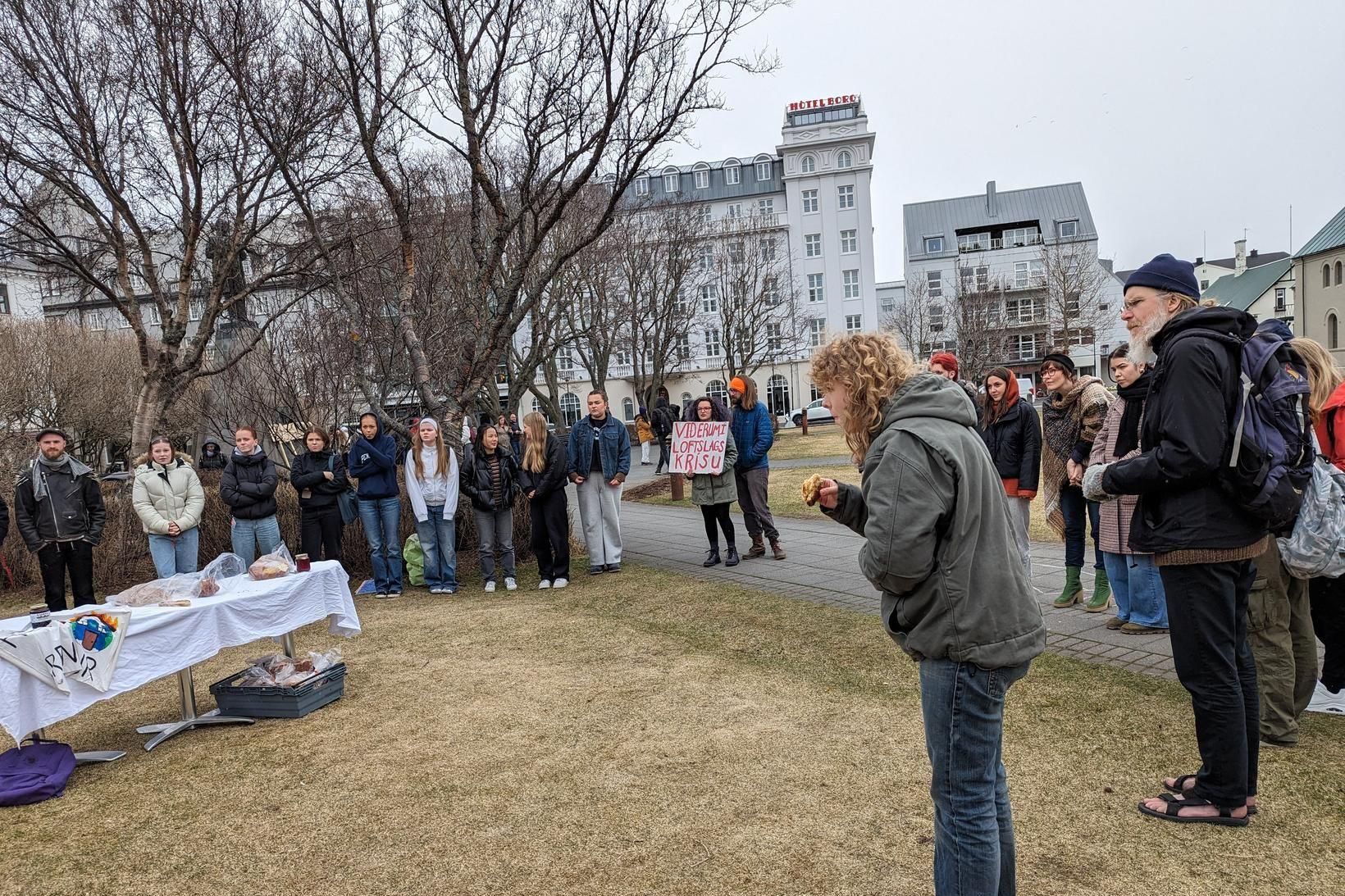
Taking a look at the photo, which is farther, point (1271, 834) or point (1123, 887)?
point (1271, 834)

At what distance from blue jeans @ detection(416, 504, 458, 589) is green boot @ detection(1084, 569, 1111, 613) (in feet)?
21.5

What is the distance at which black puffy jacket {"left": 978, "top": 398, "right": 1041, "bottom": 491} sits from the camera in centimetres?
684

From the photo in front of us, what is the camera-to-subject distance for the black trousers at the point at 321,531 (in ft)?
32.5

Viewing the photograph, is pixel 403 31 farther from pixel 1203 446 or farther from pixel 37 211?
pixel 1203 446

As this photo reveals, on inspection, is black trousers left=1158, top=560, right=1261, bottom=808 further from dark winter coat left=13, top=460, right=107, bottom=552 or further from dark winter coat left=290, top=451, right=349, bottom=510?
dark winter coat left=13, top=460, right=107, bottom=552

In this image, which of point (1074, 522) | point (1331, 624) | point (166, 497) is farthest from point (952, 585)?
point (166, 497)

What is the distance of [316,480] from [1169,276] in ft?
29.3

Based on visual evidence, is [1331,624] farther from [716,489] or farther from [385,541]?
[385,541]

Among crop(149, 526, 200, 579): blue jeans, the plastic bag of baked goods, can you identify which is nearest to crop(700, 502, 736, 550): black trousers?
the plastic bag of baked goods

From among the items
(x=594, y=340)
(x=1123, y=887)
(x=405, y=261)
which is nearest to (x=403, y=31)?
(x=405, y=261)

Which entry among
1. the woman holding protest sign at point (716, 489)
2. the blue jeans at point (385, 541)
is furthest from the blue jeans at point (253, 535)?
the woman holding protest sign at point (716, 489)

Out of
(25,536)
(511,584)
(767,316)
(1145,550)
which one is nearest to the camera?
(1145,550)

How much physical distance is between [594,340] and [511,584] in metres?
20.7

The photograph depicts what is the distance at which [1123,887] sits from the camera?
2.96 metres
